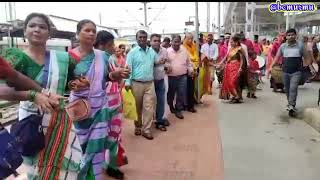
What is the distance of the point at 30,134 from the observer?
250 centimetres

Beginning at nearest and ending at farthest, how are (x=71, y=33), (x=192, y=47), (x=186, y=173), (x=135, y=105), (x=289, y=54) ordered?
(x=186, y=173), (x=135, y=105), (x=289, y=54), (x=192, y=47), (x=71, y=33)

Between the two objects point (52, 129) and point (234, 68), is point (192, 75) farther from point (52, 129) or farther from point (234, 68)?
point (52, 129)

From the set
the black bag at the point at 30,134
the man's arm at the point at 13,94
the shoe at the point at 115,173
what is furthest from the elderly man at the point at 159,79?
the man's arm at the point at 13,94

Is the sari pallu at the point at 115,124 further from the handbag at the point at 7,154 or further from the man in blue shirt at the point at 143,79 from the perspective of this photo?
the handbag at the point at 7,154

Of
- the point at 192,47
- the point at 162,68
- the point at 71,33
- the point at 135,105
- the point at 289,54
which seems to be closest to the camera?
the point at 135,105

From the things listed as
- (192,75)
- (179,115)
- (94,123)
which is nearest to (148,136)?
(179,115)

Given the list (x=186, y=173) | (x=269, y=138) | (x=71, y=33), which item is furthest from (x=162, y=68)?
(x=71, y=33)

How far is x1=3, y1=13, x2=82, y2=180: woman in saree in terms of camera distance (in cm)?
269

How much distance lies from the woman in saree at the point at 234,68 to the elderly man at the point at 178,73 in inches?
62.1

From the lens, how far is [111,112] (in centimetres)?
428

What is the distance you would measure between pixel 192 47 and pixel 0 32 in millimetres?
4229

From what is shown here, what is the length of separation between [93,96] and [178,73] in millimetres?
4460

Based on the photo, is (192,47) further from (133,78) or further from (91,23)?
(91,23)

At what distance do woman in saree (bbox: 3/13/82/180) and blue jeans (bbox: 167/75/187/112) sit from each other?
524cm
